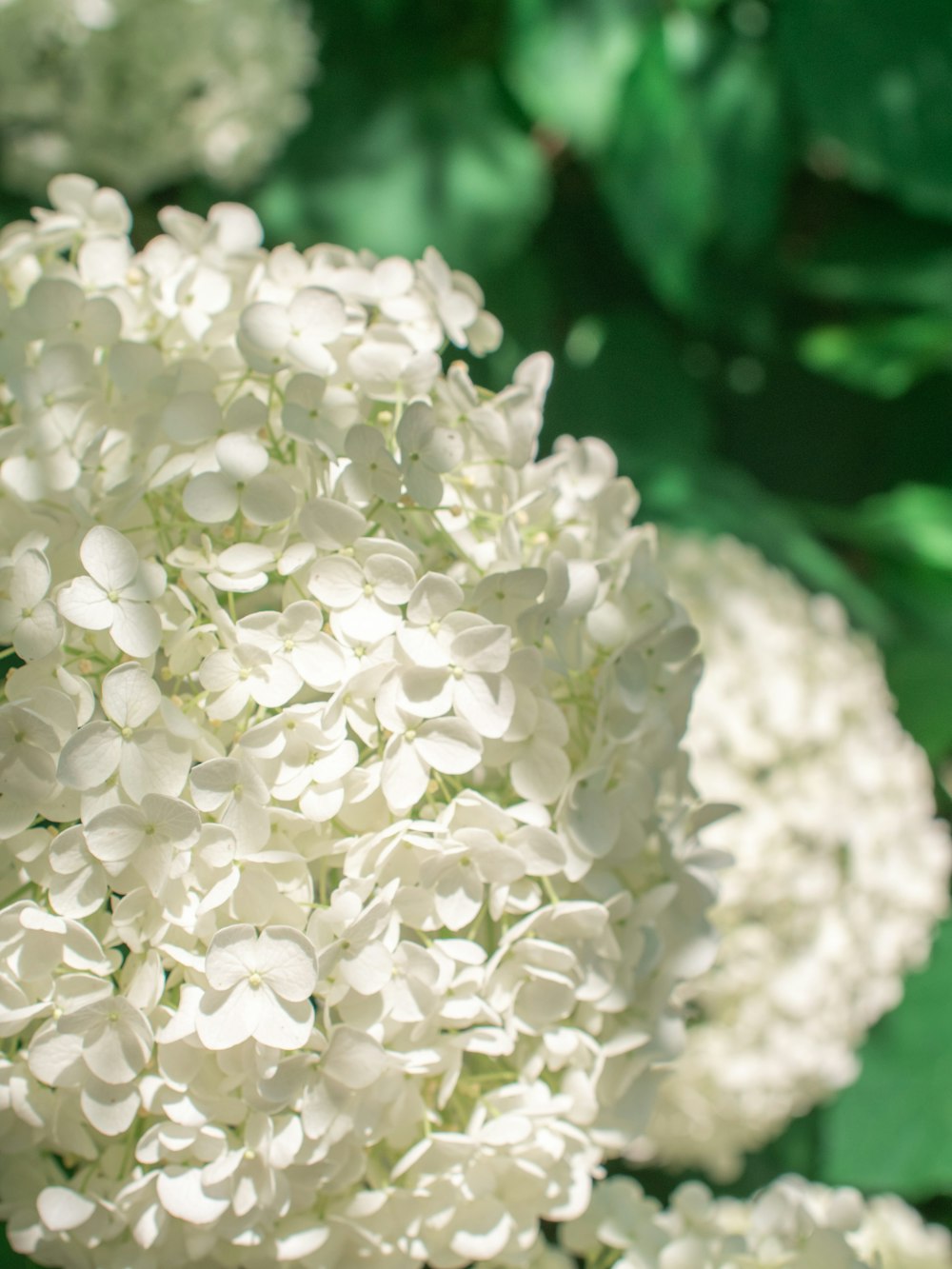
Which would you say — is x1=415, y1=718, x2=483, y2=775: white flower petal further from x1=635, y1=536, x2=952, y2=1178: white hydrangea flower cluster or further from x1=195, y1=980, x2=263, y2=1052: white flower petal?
x1=635, y1=536, x2=952, y2=1178: white hydrangea flower cluster

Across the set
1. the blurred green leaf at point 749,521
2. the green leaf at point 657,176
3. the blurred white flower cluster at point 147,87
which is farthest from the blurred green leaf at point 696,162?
the blurred white flower cluster at point 147,87

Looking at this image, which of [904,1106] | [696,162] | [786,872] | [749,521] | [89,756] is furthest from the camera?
[696,162]

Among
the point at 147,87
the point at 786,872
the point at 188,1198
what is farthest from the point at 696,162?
the point at 188,1198

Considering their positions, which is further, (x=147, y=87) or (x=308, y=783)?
(x=147, y=87)

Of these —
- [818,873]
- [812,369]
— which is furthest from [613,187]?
[818,873]

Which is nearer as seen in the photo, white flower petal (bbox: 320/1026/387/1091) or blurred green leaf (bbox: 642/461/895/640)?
white flower petal (bbox: 320/1026/387/1091)

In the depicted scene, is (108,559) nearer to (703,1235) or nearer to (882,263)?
(703,1235)

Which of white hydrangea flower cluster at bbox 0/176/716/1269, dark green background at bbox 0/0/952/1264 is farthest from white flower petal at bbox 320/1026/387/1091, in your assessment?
dark green background at bbox 0/0/952/1264
